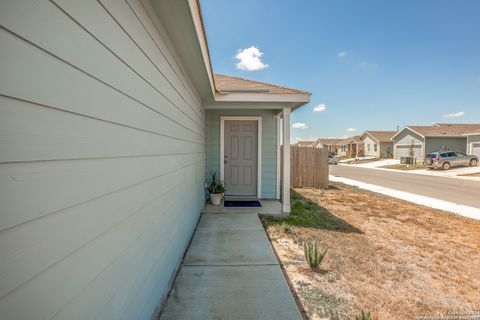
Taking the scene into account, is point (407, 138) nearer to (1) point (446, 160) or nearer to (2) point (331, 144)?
(1) point (446, 160)

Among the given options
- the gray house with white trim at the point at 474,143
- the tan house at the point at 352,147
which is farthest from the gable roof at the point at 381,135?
the gray house with white trim at the point at 474,143

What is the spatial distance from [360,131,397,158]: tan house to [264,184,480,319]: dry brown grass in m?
30.9

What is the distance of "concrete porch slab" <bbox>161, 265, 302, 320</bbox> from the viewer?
190 centimetres

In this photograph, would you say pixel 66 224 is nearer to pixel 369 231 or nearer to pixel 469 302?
pixel 469 302

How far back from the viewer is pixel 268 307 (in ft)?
6.50

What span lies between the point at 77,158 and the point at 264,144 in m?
5.28

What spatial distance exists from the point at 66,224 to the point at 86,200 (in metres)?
0.14

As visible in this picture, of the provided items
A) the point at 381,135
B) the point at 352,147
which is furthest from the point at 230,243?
the point at 352,147

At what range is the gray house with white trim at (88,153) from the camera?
59 cm

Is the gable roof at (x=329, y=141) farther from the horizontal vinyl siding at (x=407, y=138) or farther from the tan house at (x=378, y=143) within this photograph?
the horizontal vinyl siding at (x=407, y=138)

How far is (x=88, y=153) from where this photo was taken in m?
0.92

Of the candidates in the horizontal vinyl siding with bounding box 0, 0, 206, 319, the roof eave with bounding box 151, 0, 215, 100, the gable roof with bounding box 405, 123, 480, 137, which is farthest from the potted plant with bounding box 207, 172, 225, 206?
the gable roof with bounding box 405, 123, 480, 137

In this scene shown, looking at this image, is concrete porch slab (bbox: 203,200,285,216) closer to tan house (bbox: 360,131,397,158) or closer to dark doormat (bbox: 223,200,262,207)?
dark doormat (bbox: 223,200,262,207)

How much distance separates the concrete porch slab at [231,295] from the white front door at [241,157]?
348 cm
